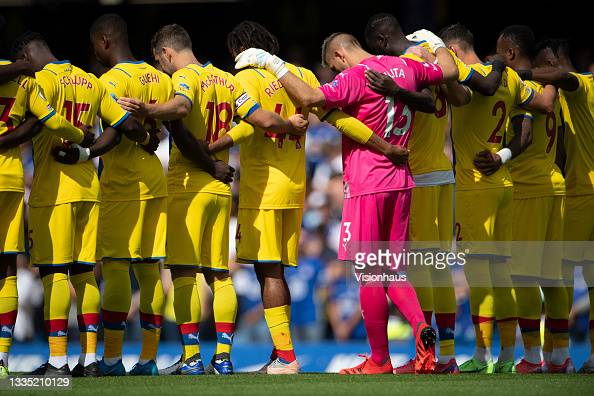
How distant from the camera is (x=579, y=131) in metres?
11.3

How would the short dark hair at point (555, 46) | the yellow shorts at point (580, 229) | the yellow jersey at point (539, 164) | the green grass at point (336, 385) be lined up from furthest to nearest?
the short dark hair at point (555, 46)
the yellow shorts at point (580, 229)
the yellow jersey at point (539, 164)
the green grass at point (336, 385)

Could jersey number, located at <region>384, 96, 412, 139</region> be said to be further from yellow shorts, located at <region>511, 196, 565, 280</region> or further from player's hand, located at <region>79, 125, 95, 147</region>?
player's hand, located at <region>79, 125, 95, 147</region>

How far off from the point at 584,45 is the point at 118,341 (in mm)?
10601

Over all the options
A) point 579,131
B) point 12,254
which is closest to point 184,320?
point 12,254

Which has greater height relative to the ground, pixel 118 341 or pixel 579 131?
pixel 579 131

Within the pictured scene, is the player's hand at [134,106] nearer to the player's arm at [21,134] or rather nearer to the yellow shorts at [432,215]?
the player's arm at [21,134]

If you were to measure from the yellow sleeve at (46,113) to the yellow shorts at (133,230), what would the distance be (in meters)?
0.94

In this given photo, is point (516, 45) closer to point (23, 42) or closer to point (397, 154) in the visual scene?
point (397, 154)

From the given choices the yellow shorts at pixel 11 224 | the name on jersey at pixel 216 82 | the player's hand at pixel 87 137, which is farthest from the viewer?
the name on jersey at pixel 216 82

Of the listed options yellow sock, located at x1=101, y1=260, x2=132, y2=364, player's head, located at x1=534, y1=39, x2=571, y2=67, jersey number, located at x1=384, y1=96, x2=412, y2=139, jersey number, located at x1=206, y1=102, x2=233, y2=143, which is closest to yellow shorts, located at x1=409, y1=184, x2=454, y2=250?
jersey number, located at x1=384, y1=96, x2=412, y2=139

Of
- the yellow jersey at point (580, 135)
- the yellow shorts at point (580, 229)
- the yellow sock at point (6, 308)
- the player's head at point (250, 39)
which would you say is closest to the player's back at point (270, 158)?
the player's head at point (250, 39)

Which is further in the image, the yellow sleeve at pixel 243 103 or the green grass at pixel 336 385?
the yellow sleeve at pixel 243 103

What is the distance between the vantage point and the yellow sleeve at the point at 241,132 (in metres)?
10.0

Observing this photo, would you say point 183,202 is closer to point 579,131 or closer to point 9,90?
point 9,90
